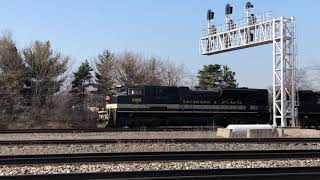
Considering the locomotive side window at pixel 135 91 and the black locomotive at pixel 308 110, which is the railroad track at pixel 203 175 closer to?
the locomotive side window at pixel 135 91

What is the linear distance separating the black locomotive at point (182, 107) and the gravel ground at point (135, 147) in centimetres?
1329

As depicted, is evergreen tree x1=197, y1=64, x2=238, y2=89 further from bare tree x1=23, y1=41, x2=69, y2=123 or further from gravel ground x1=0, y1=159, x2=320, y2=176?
gravel ground x1=0, y1=159, x2=320, y2=176

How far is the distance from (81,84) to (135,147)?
4607cm

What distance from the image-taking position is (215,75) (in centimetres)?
6712

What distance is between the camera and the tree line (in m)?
43.7

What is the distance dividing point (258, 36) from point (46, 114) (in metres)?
20.9

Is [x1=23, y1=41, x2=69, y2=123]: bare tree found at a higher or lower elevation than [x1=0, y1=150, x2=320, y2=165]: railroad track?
higher

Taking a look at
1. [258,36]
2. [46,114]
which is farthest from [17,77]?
[258,36]

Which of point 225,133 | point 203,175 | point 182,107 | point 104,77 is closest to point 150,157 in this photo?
point 203,175

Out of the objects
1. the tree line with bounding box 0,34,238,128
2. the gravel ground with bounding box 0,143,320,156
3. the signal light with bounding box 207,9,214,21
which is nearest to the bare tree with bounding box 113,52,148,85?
the tree line with bounding box 0,34,238,128

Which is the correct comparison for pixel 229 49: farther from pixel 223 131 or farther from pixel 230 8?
pixel 223 131

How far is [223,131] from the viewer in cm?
2592

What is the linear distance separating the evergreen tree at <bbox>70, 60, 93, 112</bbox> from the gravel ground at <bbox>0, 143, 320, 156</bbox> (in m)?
40.5

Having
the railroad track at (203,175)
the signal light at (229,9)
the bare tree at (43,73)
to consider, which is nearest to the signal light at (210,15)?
the signal light at (229,9)
